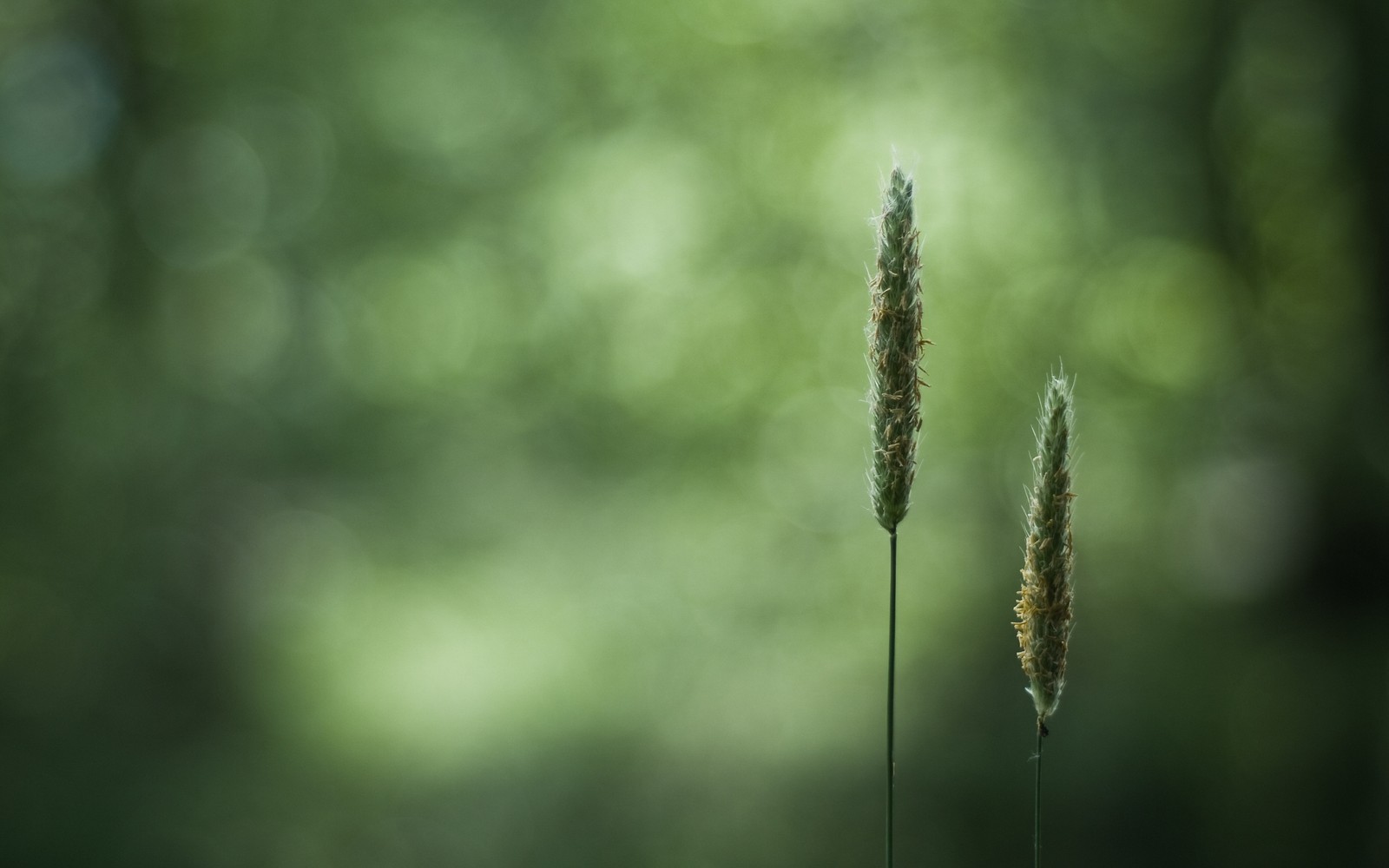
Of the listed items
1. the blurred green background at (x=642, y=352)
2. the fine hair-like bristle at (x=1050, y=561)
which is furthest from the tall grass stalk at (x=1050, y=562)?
the blurred green background at (x=642, y=352)

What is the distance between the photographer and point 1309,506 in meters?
8.70

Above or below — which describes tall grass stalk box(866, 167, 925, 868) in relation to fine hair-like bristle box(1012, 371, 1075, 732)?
above

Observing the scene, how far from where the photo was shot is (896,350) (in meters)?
1.42

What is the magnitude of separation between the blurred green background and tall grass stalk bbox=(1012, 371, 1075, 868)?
6111mm

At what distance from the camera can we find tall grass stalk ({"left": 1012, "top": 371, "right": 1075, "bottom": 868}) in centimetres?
138

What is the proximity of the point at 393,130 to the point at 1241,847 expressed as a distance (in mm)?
7600

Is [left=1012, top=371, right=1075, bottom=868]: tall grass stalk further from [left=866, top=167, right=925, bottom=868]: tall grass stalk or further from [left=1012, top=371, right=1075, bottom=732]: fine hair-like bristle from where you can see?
[left=866, top=167, right=925, bottom=868]: tall grass stalk

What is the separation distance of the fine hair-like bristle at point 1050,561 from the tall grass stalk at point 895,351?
177 millimetres

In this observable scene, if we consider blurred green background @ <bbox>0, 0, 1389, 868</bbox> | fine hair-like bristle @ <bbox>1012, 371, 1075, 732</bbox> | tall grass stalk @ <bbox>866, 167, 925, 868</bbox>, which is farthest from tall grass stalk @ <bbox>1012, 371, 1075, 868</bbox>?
blurred green background @ <bbox>0, 0, 1389, 868</bbox>

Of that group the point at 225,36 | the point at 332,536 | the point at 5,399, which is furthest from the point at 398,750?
the point at 225,36

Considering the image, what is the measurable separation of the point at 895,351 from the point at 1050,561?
1.17 ft

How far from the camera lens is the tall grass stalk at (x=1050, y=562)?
1.38 meters

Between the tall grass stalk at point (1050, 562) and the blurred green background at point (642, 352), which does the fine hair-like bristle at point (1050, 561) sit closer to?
the tall grass stalk at point (1050, 562)

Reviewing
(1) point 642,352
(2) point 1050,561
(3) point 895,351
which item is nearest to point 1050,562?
(2) point 1050,561
